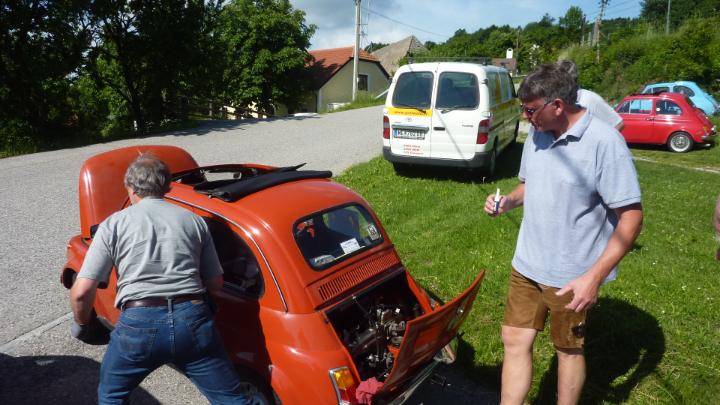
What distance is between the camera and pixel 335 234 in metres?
3.23

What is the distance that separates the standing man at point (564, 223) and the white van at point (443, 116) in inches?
224

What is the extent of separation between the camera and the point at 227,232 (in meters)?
3.08

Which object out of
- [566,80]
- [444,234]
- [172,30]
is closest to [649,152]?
[444,234]

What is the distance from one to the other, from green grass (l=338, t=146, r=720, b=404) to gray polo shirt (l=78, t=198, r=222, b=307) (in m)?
2.27

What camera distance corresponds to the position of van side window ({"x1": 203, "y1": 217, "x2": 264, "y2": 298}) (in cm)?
291

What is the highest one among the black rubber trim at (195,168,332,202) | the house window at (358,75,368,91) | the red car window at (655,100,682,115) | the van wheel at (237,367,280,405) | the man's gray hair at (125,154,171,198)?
the house window at (358,75,368,91)

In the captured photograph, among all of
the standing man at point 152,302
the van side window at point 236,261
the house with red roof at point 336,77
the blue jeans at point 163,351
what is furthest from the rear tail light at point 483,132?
the house with red roof at point 336,77

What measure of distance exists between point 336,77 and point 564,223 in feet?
126

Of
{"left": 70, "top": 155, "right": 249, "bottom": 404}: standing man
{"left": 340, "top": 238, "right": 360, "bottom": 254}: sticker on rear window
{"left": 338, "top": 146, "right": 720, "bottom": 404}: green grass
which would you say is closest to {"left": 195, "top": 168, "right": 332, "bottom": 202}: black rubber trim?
{"left": 70, "top": 155, "right": 249, "bottom": 404}: standing man

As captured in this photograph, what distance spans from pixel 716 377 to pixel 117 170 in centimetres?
486

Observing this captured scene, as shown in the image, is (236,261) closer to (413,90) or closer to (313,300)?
(313,300)

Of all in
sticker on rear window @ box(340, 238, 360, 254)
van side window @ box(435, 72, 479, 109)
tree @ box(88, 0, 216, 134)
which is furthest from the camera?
tree @ box(88, 0, 216, 134)

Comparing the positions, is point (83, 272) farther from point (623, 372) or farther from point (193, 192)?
point (623, 372)

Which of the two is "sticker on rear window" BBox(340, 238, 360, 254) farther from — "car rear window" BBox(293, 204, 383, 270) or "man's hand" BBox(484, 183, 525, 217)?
"man's hand" BBox(484, 183, 525, 217)
